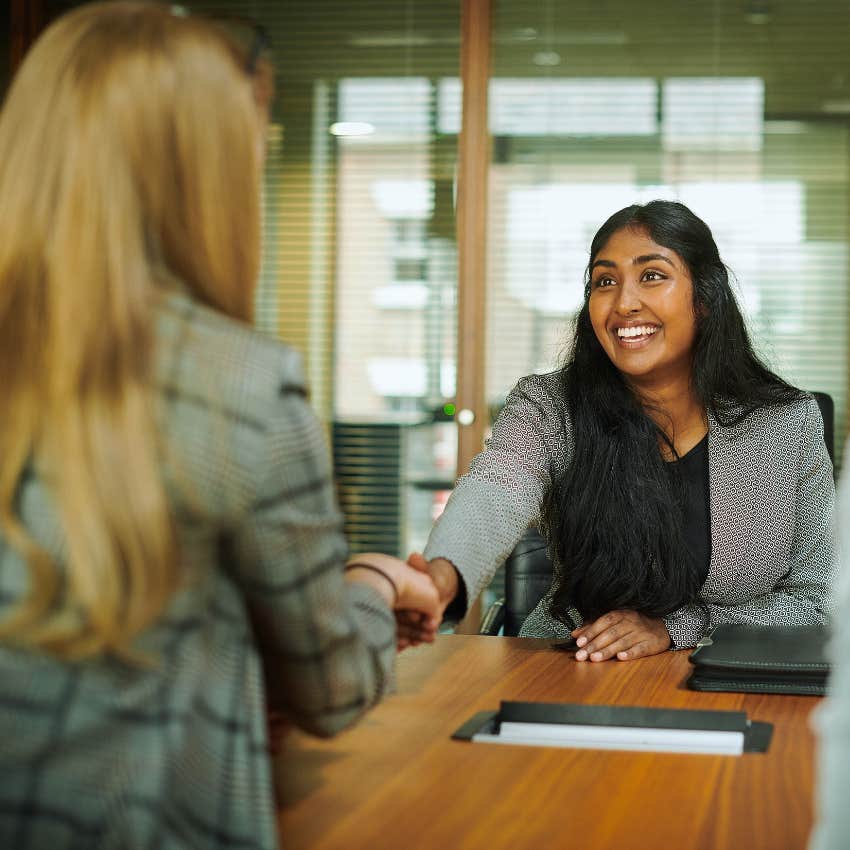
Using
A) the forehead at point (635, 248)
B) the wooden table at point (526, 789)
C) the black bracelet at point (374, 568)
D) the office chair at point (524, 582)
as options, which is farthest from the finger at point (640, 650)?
the forehead at point (635, 248)

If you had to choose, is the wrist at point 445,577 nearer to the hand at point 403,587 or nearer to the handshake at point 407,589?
the handshake at point 407,589

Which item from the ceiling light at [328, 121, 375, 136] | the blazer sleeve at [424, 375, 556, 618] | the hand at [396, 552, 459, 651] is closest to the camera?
the hand at [396, 552, 459, 651]

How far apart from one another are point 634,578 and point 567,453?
32 centimetres

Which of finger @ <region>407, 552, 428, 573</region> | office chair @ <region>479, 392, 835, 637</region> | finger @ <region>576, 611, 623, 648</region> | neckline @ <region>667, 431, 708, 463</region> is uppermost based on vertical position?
neckline @ <region>667, 431, 708, 463</region>

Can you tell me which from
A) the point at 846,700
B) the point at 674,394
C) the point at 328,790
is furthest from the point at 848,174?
the point at 846,700

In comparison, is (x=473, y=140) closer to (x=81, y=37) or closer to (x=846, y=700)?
(x=81, y=37)

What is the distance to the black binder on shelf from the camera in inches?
55.3

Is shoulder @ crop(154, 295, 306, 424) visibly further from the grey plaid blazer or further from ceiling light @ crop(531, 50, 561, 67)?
ceiling light @ crop(531, 50, 561, 67)

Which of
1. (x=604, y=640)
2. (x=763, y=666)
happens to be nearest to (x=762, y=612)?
(x=604, y=640)

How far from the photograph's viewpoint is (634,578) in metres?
2.16

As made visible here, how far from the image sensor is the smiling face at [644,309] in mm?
2412

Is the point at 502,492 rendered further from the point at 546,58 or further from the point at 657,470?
the point at 546,58

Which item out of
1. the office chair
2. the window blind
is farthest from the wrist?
the window blind

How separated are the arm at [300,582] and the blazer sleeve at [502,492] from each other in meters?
0.85
